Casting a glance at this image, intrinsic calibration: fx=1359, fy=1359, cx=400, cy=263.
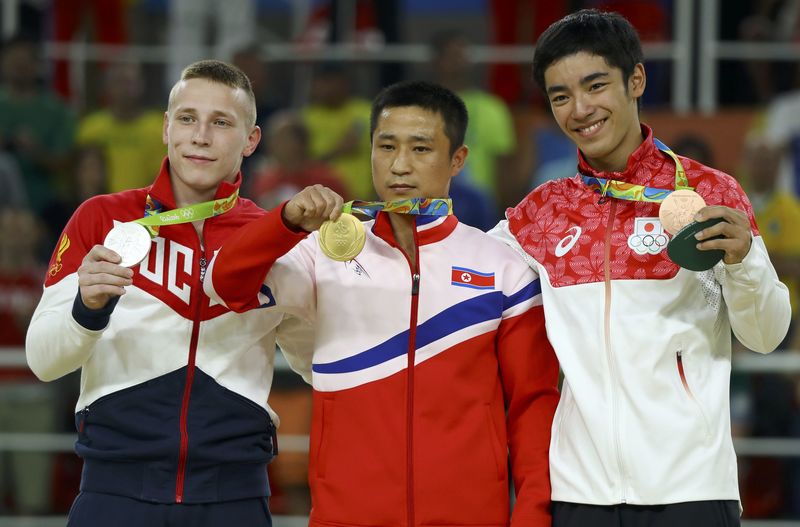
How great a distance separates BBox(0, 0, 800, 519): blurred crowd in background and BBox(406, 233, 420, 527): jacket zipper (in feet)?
10.0

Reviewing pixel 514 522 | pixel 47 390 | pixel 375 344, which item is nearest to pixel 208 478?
pixel 375 344

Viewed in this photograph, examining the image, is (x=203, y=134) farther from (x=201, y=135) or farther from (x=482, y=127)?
(x=482, y=127)

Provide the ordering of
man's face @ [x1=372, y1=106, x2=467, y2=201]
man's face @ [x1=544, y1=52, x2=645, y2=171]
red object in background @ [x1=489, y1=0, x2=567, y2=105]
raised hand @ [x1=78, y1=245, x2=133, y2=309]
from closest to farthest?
raised hand @ [x1=78, y1=245, x2=133, y2=309] < man's face @ [x1=544, y1=52, x2=645, y2=171] < man's face @ [x1=372, y1=106, x2=467, y2=201] < red object in background @ [x1=489, y1=0, x2=567, y2=105]

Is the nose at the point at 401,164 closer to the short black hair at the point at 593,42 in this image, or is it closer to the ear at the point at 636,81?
the short black hair at the point at 593,42

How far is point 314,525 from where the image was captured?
135 inches

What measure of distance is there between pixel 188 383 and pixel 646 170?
1294mm

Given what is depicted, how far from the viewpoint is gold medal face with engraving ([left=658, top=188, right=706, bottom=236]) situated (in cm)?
317

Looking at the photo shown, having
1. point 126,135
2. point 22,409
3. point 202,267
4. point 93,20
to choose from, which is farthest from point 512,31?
point 202,267

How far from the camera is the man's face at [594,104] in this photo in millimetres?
3457

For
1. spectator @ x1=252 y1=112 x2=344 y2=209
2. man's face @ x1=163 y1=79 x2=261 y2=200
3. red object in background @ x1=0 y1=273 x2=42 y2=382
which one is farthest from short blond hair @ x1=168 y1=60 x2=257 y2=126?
spectator @ x1=252 y1=112 x2=344 y2=209

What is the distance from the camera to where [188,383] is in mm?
3480

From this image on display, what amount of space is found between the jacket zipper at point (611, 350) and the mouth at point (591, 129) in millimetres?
184

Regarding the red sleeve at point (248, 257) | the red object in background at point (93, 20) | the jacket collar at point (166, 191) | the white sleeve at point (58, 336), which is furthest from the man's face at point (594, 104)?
the red object in background at point (93, 20)

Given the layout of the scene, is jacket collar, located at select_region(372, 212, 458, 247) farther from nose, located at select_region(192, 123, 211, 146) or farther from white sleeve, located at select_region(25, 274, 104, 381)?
white sleeve, located at select_region(25, 274, 104, 381)
